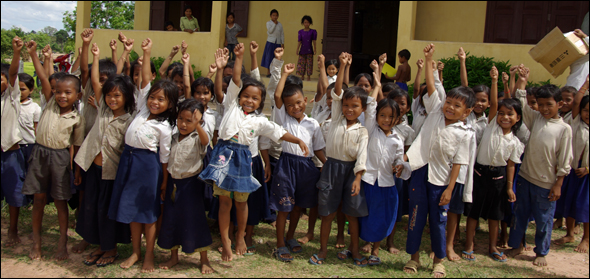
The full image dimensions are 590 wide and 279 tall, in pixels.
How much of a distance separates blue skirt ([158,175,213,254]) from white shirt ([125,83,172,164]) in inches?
9.0

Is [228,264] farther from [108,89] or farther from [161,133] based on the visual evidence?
[108,89]

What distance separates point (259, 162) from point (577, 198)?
2746 millimetres

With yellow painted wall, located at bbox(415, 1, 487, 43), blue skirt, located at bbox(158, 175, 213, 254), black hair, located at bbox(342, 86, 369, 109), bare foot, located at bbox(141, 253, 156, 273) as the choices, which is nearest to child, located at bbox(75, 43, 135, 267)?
bare foot, located at bbox(141, 253, 156, 273)

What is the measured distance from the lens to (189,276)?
320 centimetres

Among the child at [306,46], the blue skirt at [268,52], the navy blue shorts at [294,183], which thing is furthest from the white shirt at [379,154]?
Answer: the blue skirt at [268,52]

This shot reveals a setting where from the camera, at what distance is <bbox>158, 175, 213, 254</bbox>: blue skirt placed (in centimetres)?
326

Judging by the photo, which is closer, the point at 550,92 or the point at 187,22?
the point at 550,92

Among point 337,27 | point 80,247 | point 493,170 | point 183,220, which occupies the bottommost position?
point 80,247

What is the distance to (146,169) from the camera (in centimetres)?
318

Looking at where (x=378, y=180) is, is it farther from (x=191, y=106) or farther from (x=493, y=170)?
(x=191, y=106)

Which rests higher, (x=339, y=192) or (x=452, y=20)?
(x=452, y=20)

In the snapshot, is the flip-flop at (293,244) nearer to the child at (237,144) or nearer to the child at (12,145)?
the child at (237,144)

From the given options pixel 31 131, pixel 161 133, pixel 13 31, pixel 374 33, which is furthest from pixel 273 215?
pixel 13 31

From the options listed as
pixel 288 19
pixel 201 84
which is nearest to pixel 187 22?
pixel 288 19
